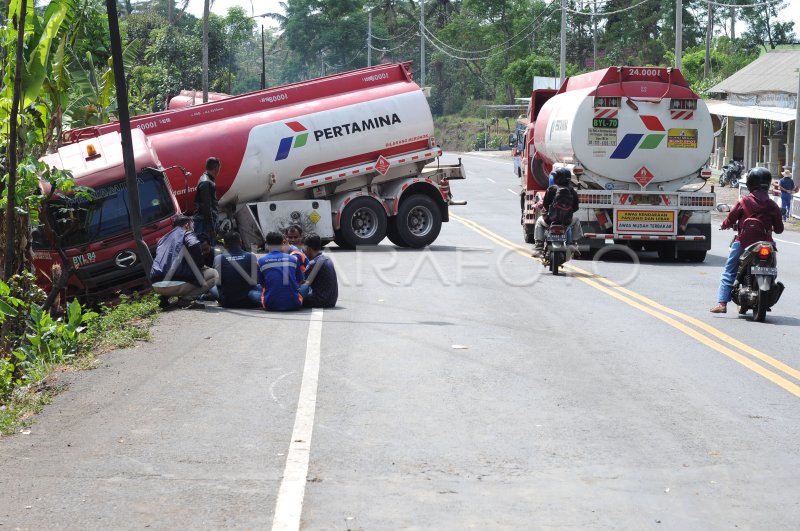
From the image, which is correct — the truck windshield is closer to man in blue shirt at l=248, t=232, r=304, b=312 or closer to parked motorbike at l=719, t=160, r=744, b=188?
man in blue shirt at l=248, t=232, r=304, b=312

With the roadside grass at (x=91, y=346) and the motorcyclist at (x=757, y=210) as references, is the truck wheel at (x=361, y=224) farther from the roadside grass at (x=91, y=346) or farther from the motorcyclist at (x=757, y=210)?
the motorcyclist at (x=757, y=210)

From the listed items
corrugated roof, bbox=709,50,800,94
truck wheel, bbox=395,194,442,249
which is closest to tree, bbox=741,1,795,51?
corrugated roof, bbox=709,50,800,94

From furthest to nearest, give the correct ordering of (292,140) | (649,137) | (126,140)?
(292,140) → (649,137) → (126,140)

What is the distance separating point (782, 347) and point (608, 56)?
81603 mm

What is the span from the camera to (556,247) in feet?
Result: 58.7

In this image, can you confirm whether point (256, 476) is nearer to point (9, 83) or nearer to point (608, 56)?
point (9, 83)

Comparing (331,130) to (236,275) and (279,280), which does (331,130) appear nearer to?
(236,275)

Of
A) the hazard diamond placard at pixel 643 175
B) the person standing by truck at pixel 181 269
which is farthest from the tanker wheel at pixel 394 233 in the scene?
the person standing by truck at pixel 181 269

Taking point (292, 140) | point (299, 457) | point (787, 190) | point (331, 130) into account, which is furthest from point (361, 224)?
point (787, 190)

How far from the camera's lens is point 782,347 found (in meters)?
11.2

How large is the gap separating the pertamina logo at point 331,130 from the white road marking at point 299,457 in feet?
37.4

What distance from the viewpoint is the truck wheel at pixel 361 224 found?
74.1ft

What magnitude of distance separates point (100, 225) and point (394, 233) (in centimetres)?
841

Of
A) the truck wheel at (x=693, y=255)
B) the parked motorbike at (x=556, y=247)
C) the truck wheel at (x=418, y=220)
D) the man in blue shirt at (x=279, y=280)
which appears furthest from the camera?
the truck wheel at (x=418, y=220)
